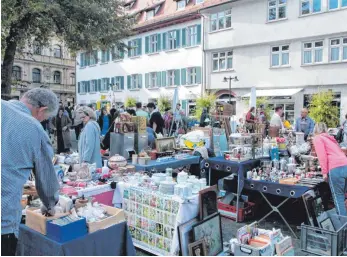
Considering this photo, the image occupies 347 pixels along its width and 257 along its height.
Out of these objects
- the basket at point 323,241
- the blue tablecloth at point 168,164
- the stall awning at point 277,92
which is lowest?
the basket at point 323,241

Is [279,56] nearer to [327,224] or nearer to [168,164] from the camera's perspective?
[168,164]

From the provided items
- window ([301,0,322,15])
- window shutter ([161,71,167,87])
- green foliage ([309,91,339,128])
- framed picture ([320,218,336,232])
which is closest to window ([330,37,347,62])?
window ([301,0,322,15])

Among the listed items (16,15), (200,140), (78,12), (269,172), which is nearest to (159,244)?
(269,172)

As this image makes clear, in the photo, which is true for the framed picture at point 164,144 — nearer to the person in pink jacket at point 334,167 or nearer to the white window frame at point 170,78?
the person in pink jacket at point 334,167

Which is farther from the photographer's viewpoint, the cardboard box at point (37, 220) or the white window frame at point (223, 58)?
the white window frame at point (223, 58)

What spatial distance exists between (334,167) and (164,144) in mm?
2913

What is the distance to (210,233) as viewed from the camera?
3729mm

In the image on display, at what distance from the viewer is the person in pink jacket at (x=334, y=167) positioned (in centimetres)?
453

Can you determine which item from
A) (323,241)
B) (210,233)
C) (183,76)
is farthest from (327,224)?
(183,76)

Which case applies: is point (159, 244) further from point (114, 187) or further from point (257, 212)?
point (257, 212)

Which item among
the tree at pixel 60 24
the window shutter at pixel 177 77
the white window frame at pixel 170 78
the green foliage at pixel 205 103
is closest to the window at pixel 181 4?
the white window frame at pixel 170 78

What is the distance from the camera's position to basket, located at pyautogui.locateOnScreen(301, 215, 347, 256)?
388 cm

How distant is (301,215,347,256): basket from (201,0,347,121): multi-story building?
1479 centimetres

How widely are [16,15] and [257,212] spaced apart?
8.57 m
